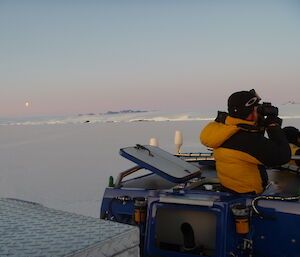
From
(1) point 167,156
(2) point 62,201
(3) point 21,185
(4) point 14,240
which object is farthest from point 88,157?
(4) point 14,240

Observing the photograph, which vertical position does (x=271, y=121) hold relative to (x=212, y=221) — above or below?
above

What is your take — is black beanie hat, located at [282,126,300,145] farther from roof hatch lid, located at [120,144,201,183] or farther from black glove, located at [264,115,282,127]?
roof hatch lid, located at [120,144,201,183]

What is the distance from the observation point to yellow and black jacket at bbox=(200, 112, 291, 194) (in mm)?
3371

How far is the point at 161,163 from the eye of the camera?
12.4 feet

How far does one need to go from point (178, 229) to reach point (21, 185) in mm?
7205

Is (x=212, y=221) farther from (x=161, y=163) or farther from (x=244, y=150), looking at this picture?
(x=161, y=163)

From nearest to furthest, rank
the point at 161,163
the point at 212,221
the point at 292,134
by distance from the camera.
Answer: the point at 212,221, the point at 161,163, the point at 292,134

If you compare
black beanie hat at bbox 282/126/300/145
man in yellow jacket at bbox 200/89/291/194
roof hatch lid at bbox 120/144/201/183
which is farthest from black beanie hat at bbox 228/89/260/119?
black beanie hat at bbox 282/126/300/145

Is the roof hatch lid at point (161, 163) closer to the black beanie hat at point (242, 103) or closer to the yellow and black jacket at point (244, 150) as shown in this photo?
the yellow and black jacket at point (244, 150)

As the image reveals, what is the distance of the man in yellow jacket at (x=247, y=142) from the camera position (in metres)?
3.38

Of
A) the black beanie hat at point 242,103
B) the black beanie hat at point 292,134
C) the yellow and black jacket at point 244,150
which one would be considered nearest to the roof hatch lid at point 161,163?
the yellow and black jacket at point 244,150

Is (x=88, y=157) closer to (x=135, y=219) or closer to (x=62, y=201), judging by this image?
(x=62, y=201)

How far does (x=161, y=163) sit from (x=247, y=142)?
84 cm

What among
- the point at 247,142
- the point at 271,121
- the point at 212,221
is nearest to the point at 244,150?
the point at 247,142
